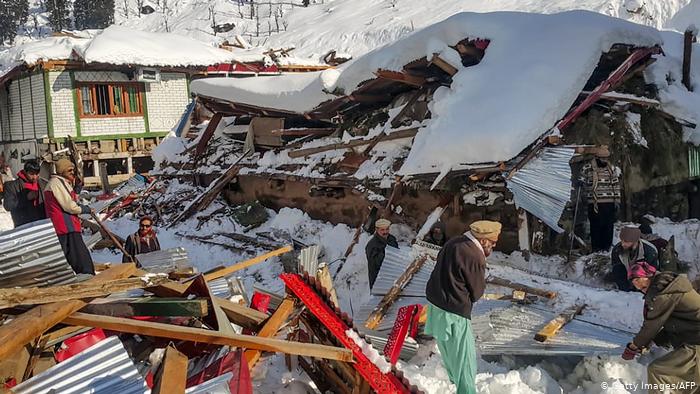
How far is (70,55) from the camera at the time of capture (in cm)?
2039

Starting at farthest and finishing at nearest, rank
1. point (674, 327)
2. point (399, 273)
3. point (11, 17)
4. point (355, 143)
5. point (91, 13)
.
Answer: point (91, 13), point (11, 17), point (355, 143), point (399, 273), point (674, 327)

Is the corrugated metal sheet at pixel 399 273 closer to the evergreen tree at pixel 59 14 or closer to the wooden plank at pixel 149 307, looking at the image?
the wooden plank at pixel 149 307

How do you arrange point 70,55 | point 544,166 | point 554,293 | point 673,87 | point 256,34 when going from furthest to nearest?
point 256,34 → point 70,55 → point 673,87 → point 544,166 → point 554,293

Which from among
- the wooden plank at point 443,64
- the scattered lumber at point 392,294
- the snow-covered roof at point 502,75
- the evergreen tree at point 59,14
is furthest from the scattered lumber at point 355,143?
the evergreen tree at point 59,14

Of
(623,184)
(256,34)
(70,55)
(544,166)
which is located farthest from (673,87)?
(256,34)

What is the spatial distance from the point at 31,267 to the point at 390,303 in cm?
342

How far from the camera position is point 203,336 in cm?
359

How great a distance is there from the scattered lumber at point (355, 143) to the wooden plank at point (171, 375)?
5.87 metres

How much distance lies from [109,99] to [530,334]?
20.0 m

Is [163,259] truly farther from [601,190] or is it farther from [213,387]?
[601,190]

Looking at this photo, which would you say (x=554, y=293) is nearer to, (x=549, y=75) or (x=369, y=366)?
(x=369, y=366)

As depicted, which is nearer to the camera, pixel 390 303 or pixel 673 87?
pixel 390 303

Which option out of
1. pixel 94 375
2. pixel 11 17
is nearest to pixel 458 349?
pixel 94 375

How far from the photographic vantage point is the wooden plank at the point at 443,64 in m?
8.50
